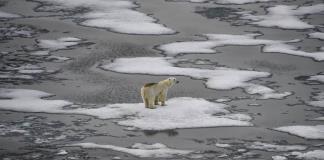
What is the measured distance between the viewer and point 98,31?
19.4m

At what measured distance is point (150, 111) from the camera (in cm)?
1212

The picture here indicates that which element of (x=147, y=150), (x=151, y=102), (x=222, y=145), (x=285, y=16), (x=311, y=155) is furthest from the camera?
(x=285, y=16)

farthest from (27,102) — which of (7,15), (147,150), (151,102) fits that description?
(7,15)

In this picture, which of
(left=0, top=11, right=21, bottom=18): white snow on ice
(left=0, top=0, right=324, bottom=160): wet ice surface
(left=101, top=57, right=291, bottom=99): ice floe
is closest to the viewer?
(left=0, top=0, right=324, bottom=160): wet ice surface

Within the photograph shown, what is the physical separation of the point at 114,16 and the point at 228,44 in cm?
509

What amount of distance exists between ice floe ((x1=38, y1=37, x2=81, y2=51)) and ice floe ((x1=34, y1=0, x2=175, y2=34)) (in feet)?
5.56

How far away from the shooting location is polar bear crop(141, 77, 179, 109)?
482 inches

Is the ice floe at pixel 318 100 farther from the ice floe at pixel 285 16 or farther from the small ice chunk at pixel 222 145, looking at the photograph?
the ice floe at pixel 285 16

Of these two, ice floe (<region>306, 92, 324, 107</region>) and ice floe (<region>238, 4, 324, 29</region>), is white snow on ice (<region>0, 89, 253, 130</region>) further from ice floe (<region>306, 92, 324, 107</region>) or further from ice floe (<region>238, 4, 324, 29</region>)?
ice floe (<region>238, 4, 324, 29</region>)

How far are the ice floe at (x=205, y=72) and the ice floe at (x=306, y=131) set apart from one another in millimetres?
1926

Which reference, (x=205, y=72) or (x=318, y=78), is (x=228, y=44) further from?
(x=318, y=78)

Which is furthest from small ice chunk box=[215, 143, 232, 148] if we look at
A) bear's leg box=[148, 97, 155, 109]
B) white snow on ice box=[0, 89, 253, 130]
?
bear's leg box=[148, 97, 155, 109]

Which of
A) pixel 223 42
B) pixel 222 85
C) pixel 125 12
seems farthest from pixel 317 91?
pixel 125 12

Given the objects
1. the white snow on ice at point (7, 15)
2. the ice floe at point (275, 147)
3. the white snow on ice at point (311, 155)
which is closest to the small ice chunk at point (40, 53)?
the white snow on ice at point (7, 15)
